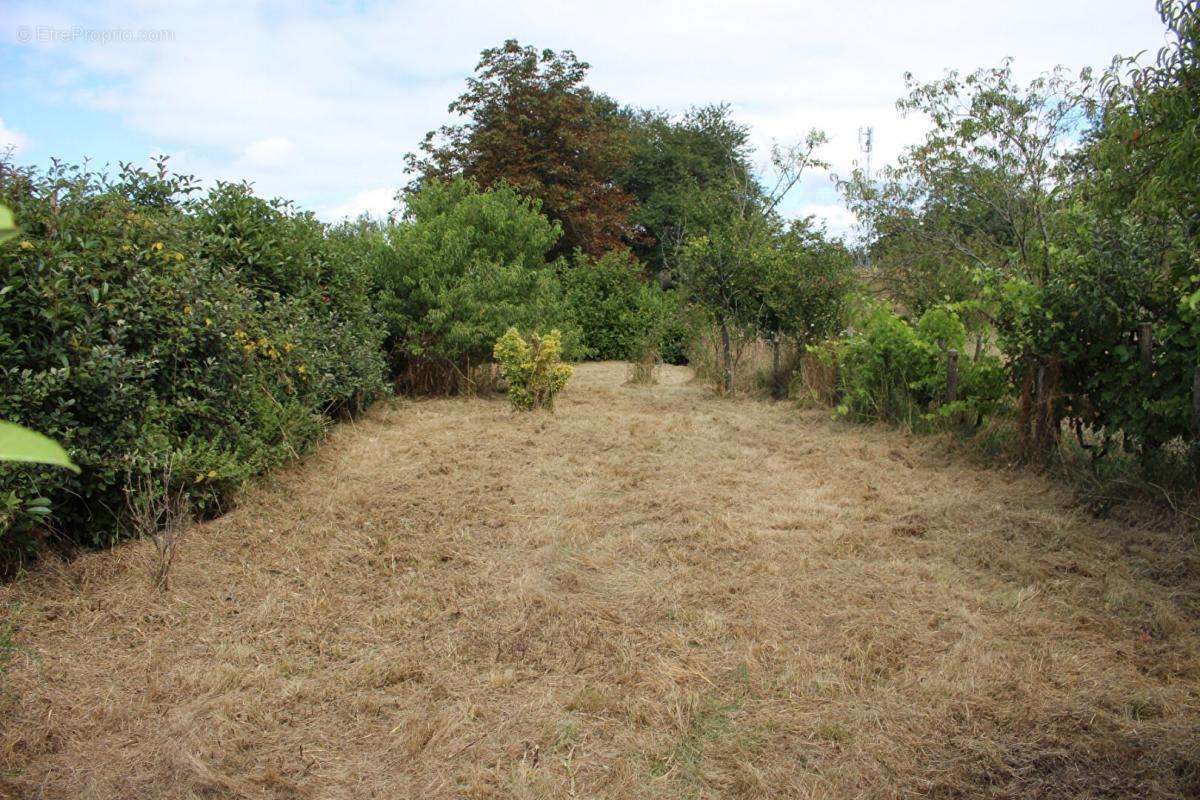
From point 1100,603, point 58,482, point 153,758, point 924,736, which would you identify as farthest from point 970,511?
point 58,482

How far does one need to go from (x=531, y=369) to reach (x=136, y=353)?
4.38 m

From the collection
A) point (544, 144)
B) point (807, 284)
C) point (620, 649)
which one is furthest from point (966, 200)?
point (544, 144)

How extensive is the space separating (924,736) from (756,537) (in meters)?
2.02

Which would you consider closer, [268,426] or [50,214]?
[50,214]

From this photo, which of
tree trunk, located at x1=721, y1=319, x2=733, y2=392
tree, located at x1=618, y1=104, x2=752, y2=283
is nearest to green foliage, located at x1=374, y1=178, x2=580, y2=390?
tree trunk, located at x1=721, y1=319, x2=733, y2=392

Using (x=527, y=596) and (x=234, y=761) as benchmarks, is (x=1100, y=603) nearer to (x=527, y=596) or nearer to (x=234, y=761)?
(x=527, y=596)

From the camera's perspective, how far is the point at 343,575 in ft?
14.4

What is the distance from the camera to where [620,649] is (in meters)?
3.50

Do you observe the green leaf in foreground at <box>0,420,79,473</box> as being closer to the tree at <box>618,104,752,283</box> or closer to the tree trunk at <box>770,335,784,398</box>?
the tree trunk at <box>770,335,784,398</box>

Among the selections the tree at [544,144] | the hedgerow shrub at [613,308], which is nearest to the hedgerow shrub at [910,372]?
the hedgerow shrub at [613,308]

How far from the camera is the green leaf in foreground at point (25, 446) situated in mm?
476

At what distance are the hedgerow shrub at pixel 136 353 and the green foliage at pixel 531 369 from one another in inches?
91.1

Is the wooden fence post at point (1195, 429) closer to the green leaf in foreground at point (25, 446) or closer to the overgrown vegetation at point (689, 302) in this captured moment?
the overgrown vegetation at point (689, 302)

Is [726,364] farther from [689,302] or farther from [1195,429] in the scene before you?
[1195,429]
